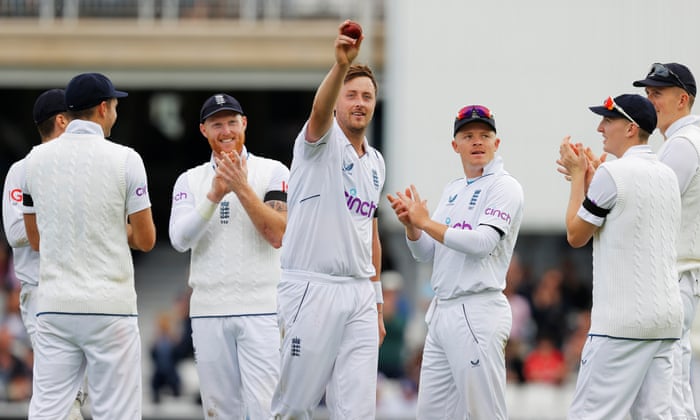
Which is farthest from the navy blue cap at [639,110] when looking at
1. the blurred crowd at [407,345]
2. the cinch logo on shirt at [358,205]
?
the blurred crowd at [407,345]

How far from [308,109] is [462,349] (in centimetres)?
2032

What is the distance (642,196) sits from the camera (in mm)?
7141

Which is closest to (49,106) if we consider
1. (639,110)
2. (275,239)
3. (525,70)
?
(275,239)

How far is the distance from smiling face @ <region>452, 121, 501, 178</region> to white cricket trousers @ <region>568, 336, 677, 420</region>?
1391mm

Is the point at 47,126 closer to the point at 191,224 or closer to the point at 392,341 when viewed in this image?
the point at 191,224

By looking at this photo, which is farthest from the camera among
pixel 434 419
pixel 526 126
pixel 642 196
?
pixel 526 126

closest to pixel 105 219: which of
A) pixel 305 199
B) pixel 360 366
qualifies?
pixel 305 199

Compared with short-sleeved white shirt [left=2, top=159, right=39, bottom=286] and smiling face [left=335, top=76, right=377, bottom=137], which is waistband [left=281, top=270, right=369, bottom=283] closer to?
smiling face [left=335, top=76, right=377, bottom=137]

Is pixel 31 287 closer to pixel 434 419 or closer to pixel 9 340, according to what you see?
pixel 434 419

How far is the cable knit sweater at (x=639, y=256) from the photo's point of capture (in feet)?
23.4

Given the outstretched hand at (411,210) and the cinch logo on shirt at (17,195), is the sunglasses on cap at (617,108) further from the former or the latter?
the cinch logo on shirt at (17,195)

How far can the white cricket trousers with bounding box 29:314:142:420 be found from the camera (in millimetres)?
7297

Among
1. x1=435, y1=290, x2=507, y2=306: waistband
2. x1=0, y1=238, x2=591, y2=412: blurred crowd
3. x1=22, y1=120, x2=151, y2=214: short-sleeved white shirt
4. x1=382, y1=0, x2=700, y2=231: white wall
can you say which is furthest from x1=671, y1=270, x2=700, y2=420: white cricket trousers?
x1=382, y1=0, x2=700, y2=231: white wall

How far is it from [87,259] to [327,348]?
1.56 m
